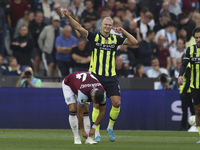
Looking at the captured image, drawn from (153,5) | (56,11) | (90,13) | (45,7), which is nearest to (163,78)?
(90,13)

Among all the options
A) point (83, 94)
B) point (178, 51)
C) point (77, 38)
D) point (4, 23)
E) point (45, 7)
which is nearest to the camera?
point (83, 94)

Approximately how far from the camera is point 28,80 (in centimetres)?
1711

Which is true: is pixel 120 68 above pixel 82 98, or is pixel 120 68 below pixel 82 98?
below

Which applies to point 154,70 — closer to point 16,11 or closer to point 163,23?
point 163,23

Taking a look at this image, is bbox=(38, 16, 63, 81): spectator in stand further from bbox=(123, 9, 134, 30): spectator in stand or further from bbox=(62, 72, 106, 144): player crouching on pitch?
bbox=(62, 72, 106, 144): player crouching on pitch

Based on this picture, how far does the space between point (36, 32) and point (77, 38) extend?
139cm

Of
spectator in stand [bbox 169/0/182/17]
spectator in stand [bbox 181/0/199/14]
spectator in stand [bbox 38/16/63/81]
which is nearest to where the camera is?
spectator in stand [bbox 38/16/63/81]

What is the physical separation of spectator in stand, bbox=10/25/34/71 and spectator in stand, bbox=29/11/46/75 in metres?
0.52

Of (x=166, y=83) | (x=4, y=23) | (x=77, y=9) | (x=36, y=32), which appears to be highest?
(x=77, y=9)

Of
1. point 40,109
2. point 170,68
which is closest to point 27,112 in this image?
point 40,109

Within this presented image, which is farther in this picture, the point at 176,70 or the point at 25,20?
the point at 25,20

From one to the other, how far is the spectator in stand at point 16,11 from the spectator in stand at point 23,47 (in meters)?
1.02

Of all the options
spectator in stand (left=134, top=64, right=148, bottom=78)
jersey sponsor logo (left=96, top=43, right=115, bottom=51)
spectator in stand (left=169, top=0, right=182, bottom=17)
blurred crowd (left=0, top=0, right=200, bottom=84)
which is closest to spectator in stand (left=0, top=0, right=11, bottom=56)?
blurred crowd (left=0, top=0, right=200, bottom=84)

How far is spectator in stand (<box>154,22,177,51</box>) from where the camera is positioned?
2052 cm
